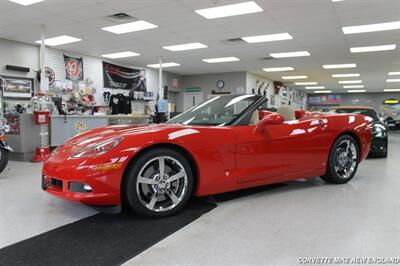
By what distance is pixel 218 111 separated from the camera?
330cm

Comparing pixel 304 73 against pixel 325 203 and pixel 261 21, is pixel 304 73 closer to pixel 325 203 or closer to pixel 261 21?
pixel 261 21

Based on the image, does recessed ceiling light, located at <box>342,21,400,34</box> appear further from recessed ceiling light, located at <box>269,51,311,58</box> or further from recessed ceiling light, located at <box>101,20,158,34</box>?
recessed ceiling light, located at <box>101,20,158,34</box>

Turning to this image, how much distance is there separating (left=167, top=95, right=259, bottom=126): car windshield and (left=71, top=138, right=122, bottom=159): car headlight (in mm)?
940

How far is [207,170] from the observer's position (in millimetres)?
2703

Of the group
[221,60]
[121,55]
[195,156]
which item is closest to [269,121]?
[195,156]

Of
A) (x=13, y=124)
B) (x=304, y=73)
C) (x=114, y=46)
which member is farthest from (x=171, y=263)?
(x=304, y=73)

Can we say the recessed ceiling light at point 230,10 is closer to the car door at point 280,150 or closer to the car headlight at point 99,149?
the car door at point 280,150

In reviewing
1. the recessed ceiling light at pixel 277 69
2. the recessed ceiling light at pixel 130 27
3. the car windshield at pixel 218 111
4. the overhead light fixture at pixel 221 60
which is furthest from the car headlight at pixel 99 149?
the recessed ceiling light at pixel 277 69

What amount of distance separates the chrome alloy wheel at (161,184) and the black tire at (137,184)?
15 millimetres

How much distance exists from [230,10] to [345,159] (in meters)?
3.67

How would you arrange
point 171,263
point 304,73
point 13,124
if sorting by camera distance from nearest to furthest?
point 171,263
point 13,124
point 304,73

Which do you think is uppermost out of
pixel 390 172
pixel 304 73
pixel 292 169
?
pixel 304 73

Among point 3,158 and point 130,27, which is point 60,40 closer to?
point 130,27

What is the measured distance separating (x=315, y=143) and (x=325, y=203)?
2.35ft
